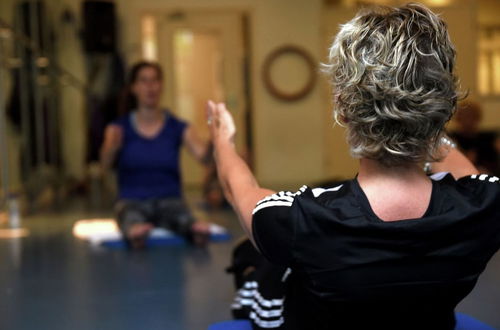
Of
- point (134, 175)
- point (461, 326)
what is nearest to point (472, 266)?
point (461, 326)

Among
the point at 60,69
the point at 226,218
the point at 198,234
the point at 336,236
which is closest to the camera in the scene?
the point at 336,236

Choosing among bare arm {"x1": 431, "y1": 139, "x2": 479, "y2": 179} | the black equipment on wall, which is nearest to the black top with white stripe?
bare arm {"x1": 431, "y1": 139, "x2": 479, "y2": 179}

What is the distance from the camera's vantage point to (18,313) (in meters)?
2.48

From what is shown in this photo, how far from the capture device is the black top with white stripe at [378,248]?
1.19m

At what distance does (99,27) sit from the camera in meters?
7.96

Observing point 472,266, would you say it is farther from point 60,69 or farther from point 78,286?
point 60,69

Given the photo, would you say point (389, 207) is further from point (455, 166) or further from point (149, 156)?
point (149, 156)

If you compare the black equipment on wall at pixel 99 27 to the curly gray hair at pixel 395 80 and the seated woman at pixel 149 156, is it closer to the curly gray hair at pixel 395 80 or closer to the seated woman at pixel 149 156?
the seated woman at pixel 149 156

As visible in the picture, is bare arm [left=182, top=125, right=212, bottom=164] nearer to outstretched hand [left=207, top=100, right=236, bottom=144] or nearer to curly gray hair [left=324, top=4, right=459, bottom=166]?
outstretched hand [left=207, top=100, right=236, bottom=144]

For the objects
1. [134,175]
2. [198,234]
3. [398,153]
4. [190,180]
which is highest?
[398,153]

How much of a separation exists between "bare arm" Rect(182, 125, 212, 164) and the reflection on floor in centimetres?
49

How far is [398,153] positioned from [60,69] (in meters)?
6.77

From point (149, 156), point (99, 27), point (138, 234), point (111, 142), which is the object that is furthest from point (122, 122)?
point (99, 27)

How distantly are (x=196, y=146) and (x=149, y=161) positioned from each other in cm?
28
